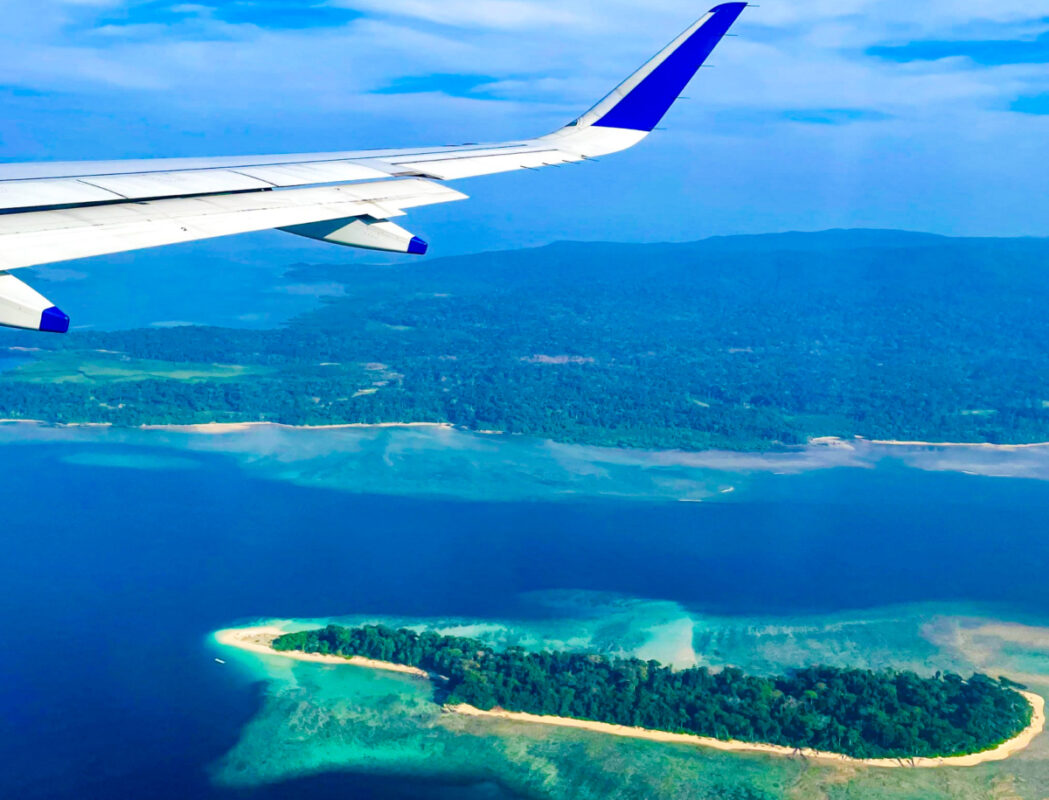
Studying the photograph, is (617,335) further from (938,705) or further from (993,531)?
(938,705)

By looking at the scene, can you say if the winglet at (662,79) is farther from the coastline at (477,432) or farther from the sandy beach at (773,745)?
the coastline at (477,432)

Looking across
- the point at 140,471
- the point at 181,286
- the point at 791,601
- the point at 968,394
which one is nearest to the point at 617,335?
the point at 968,394

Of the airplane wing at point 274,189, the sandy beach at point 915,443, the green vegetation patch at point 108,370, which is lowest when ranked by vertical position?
the sandy beach at point 915,443

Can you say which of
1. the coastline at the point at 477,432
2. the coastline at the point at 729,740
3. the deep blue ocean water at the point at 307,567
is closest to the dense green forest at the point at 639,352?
the coastline at the point at 477,432

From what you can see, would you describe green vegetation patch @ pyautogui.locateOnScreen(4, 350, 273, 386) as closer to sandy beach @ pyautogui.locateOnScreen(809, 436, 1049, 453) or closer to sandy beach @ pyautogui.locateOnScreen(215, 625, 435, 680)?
sandy beach @ pyautogui.locateOnScreen(215, 625, 435, 680)

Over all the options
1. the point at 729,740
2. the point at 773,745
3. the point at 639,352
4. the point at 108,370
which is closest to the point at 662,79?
the point at 729,740

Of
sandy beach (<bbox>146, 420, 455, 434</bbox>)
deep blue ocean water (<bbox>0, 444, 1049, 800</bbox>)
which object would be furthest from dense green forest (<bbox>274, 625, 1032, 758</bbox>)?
sandy beach (<bbox>146, 420, 455, 434</bbox>)

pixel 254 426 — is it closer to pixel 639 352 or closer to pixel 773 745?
pixel 773 745
